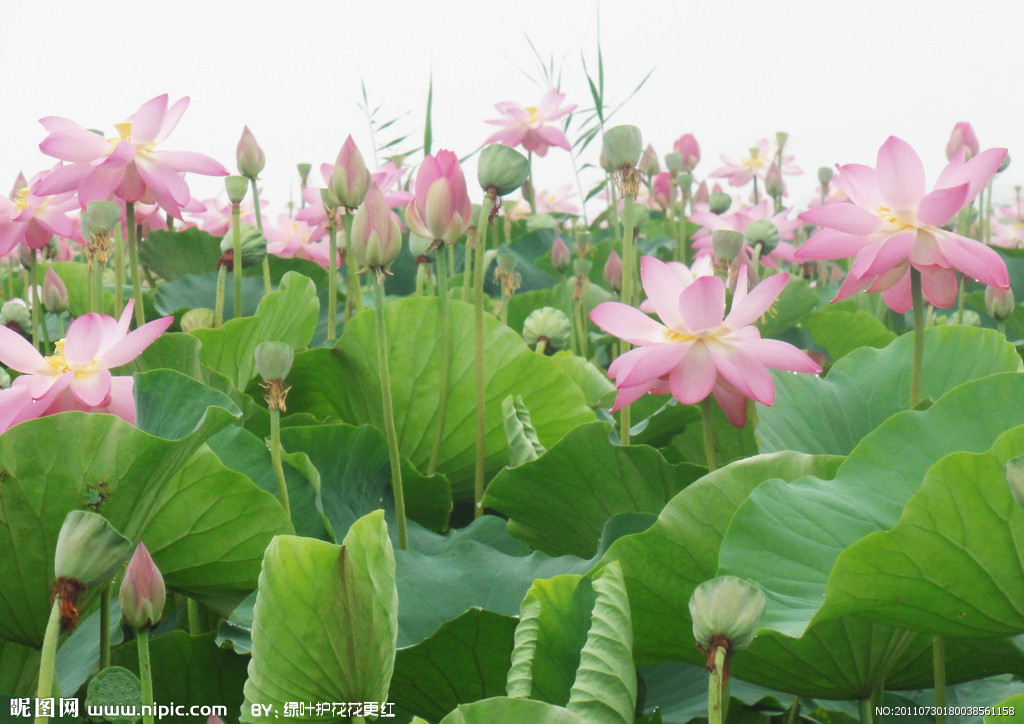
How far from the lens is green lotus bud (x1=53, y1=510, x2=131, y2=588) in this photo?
435mm

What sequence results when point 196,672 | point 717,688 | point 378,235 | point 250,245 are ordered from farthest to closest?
1. point 250,245
2. point 378,235
3. point 196,672
4. point 717,688

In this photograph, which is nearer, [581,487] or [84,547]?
[84,547]

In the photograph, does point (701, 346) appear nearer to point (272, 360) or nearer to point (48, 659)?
point (272, 360)

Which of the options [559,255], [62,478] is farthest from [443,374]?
[559,255]

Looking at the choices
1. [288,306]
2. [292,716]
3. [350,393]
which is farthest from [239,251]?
[292,716]

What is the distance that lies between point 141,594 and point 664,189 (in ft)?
5.26

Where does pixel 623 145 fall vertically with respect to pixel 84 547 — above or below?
above

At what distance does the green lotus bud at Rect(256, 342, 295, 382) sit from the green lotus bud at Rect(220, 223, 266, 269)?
0.58 metres

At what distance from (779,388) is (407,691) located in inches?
15.2

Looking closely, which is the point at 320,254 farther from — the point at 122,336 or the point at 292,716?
the point at 292,716

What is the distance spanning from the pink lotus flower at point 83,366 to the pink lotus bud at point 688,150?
1525 millimetres

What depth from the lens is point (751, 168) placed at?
2201 millimetres

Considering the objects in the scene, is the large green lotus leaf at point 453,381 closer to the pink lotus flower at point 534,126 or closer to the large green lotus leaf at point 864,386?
the large green lotus leaf at point 864,386

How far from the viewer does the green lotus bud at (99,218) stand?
0.85 m
